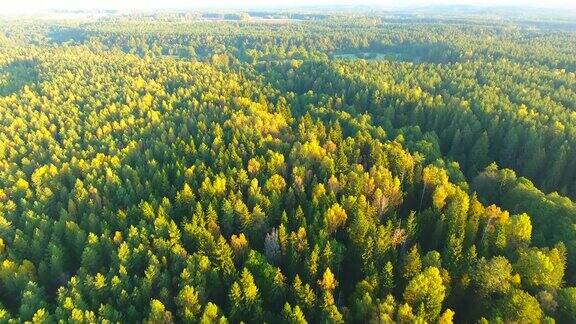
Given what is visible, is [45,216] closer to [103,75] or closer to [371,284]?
[371,284]

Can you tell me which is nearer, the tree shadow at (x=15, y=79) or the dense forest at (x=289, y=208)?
the dense forest at (x=289, y=208)

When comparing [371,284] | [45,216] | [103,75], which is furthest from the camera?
[103,75]

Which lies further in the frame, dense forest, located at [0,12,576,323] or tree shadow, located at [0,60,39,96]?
tree shadow, located at [0,60,39,96]

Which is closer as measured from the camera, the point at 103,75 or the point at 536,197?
the point at 536,197

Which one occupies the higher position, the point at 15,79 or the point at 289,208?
the point at 15,79

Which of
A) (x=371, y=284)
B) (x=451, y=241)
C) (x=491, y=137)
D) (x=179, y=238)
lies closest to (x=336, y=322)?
(x=371, y=284)

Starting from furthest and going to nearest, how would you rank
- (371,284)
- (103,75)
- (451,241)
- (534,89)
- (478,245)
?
(103,75), (534,89), (478,245), (451,241), (371,284)

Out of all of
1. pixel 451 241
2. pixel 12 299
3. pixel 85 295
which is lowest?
pixel 12 299

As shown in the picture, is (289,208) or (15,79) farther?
(15,79)
